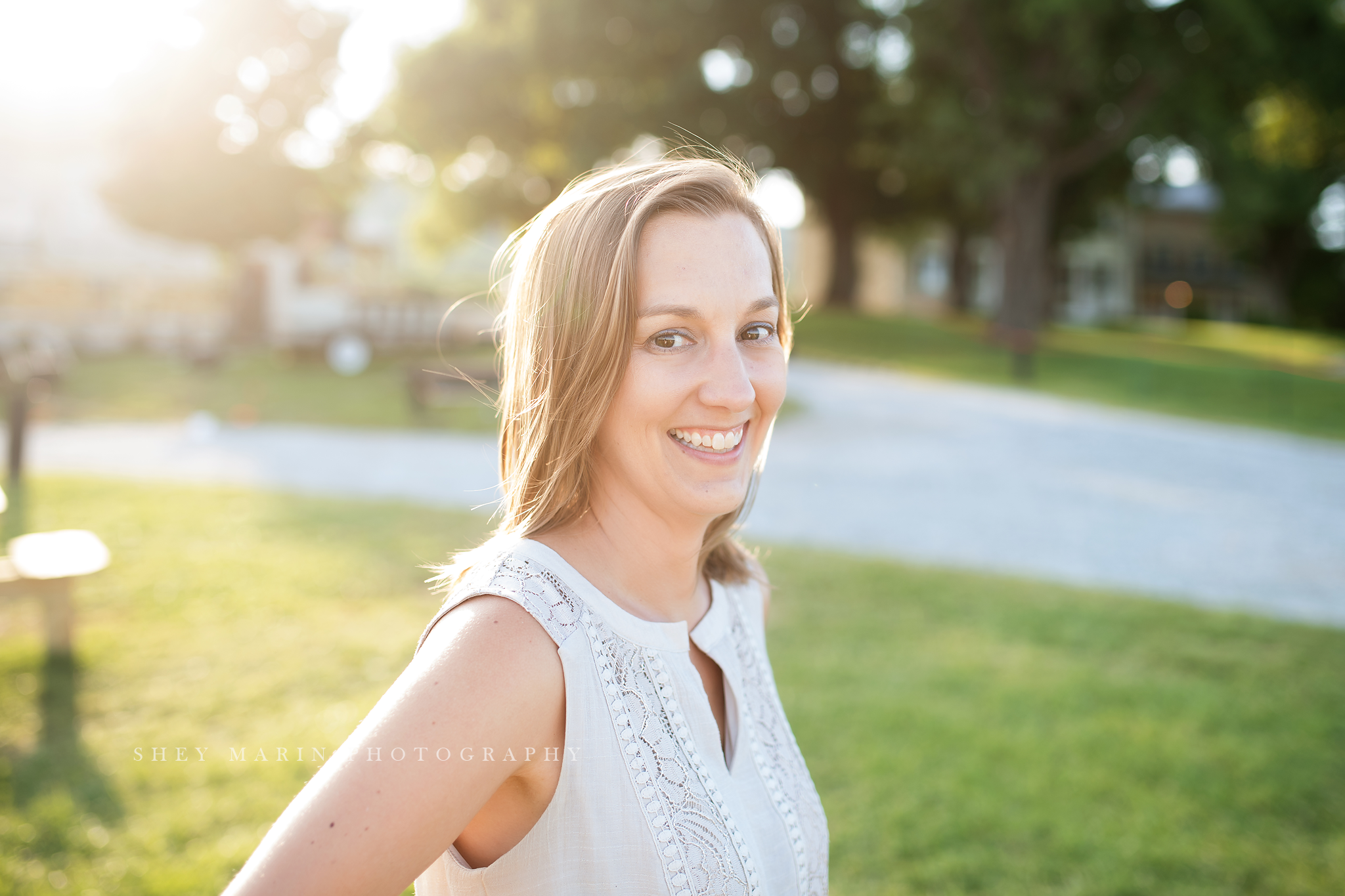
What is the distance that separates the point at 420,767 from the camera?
1219mm

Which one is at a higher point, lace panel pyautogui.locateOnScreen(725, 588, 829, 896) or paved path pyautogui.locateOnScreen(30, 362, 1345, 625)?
lace panel pyautogui.locateOnScreen(725, 588, 829, 896)

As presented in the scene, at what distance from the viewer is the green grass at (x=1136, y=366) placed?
55.3 feet

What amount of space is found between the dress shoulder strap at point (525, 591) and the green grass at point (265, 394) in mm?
10933

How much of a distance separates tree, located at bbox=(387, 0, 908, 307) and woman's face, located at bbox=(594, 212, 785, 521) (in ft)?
76.2

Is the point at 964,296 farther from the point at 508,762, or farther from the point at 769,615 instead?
the point at 508,762

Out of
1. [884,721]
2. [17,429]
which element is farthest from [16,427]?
[884,721]

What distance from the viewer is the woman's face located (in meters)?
1.56

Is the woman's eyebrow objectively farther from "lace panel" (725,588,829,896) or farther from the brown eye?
"lace panel" (725,588,829,896)

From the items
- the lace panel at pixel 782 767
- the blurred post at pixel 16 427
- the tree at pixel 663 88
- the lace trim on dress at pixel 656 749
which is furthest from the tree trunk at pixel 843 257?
the lace trim on dress at pixel 656 749

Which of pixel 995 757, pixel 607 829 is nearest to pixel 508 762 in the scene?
pixel 607 829

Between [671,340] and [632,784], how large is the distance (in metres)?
0.72

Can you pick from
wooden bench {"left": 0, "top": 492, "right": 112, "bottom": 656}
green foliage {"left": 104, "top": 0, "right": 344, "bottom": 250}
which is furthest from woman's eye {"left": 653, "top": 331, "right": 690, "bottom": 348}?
green foliage {"left": 104, "top": 0, "right": 344, "bottom": 250}

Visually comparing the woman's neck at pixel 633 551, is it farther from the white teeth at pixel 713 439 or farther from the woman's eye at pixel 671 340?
the woman's eye at pixel 671 340

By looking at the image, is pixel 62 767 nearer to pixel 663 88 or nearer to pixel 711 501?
pixel 711 501
